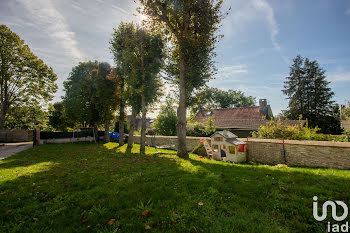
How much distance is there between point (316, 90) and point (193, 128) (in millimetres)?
34484

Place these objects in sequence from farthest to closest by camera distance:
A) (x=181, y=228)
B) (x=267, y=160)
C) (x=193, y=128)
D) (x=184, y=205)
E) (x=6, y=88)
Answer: (x=6, y=88) → (x=193, y=128) → (x=267, y=160) → (x=184, y=205) → (x=181, y=228)

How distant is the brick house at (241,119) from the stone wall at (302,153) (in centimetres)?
1369

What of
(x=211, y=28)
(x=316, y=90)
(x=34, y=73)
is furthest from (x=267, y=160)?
(x=316, y=90)

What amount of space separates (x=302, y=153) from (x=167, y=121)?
19.6 meters

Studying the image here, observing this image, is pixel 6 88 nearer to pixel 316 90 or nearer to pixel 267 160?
pixel 267 160

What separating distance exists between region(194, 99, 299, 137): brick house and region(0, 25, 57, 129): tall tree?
28.9m

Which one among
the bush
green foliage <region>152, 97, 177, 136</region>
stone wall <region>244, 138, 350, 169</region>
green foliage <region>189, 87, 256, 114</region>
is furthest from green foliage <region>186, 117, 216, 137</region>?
green foliage <region>189, 87, 256, 114</region>

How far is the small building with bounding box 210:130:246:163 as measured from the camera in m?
10.1

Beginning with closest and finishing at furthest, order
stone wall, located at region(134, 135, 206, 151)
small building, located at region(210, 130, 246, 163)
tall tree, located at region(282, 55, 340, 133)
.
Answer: small building, located at region(210, 130, 246, 163) → stone wall, located at region(134, 135, 206, 151) → tall tree, located at region(282, 55, 340, 133)

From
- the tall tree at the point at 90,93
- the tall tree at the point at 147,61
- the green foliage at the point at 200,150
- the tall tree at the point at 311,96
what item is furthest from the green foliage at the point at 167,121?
the tall tree at the point at 311,96

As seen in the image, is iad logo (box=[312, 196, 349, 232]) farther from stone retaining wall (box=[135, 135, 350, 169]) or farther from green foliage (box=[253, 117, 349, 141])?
green foliage (box=[253, 117, 349, 141])

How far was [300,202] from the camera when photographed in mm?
3615

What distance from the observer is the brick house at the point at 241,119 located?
84.8 ft

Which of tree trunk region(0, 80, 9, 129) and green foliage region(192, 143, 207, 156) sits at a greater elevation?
tree trunk region(0, 80, 9, 129)
